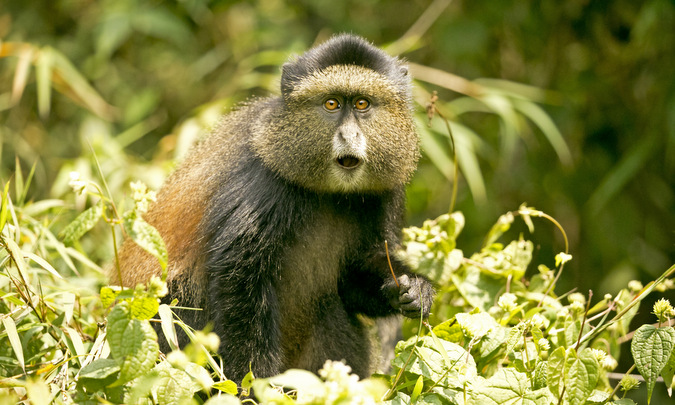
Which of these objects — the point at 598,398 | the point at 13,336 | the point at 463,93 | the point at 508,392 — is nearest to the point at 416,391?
the point at 508,392

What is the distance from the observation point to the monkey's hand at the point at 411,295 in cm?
315

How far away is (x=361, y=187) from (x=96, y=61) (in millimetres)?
4399

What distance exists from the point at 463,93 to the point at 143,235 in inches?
172

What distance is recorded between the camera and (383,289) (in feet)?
10.9

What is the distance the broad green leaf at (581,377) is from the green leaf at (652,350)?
22 centimetres

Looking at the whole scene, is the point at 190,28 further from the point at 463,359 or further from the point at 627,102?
the point at 463,359

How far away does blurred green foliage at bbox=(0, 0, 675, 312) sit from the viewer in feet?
18.2

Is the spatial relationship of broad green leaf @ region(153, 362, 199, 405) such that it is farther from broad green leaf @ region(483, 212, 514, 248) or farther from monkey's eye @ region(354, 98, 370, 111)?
broad green leaf @ region(483, 212, 514, 248)

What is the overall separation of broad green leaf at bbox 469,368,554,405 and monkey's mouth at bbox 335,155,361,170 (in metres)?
1.25

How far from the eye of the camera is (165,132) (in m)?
7.59

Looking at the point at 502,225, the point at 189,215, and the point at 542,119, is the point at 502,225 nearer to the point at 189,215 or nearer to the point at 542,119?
the point at 189,215

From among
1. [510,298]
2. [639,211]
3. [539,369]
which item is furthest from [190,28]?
[539,369]

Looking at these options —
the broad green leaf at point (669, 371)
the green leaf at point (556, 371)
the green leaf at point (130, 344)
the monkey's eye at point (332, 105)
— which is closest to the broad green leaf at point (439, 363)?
the green leaf at point (556, 371)

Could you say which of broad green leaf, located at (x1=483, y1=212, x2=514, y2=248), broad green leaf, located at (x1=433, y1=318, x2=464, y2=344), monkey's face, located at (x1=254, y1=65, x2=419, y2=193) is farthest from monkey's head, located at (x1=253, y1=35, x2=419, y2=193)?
broad green leaf, located at (x1=433, y1=318, x2=464, y2=344)
